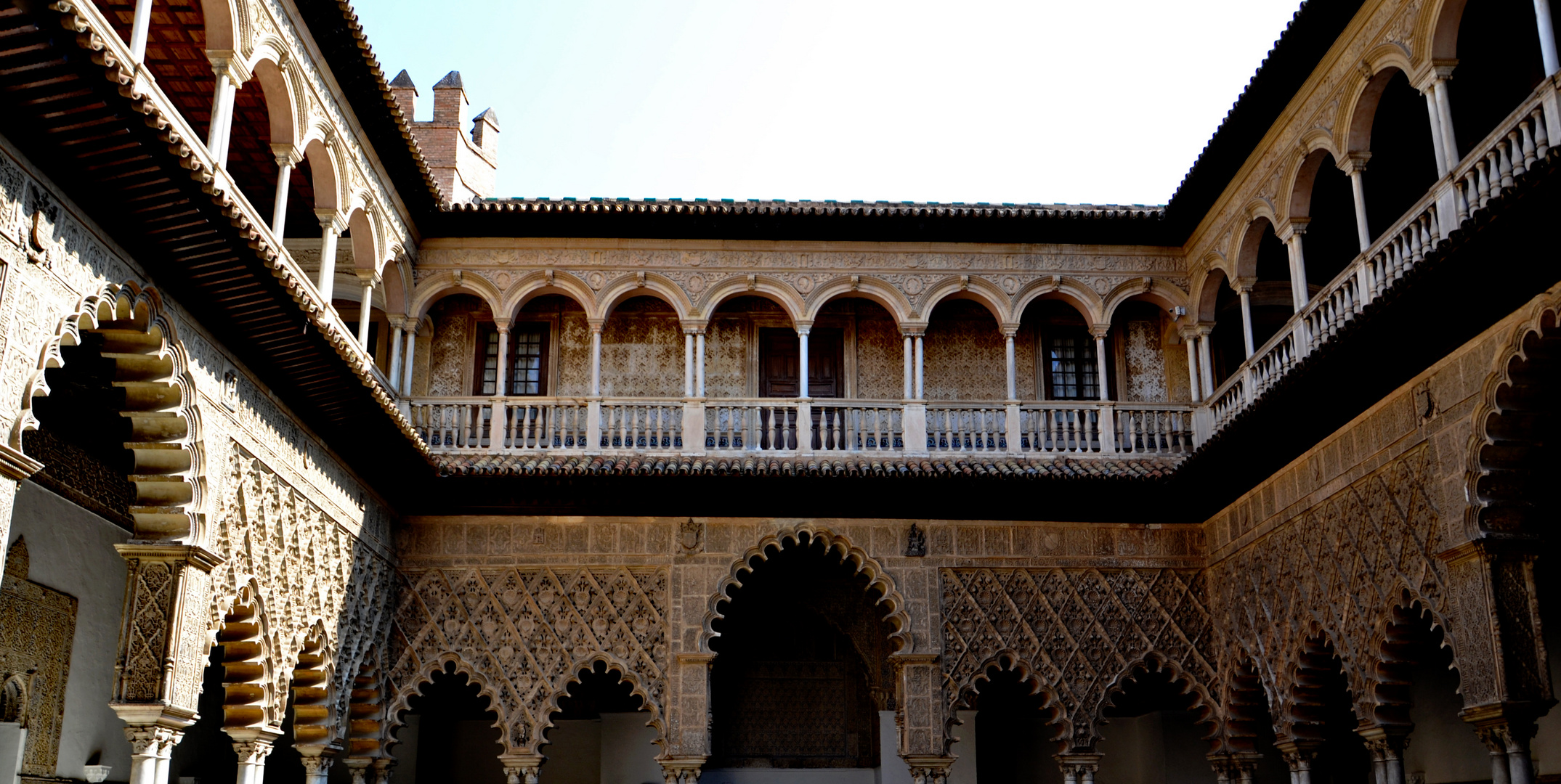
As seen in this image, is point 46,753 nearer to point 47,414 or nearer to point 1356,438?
point 47,414

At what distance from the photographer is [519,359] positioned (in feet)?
42.9

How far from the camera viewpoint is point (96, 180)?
245 inches

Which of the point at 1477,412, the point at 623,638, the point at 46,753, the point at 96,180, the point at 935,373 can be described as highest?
the point at 935,373

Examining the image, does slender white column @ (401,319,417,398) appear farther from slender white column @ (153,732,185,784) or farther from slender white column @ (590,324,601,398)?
slender white column @ (153,732,185,784)

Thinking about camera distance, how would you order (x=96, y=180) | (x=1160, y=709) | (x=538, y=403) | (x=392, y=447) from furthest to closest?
1. (x=1160, y=709)
2. (x=538, y=403)
3. (x=392, y=447)
4. (x=96, y=180)

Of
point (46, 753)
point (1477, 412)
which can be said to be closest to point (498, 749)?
→ point (46, 753)

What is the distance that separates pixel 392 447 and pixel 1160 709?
8.01m

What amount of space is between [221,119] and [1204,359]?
837cm

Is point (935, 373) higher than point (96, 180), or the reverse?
point (935, 373)

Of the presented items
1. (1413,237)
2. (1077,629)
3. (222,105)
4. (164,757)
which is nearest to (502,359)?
(222,105)

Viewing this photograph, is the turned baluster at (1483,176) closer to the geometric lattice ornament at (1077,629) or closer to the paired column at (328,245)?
the geometric lattice ornament at (1077,629)

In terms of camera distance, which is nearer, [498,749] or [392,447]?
[392,447]

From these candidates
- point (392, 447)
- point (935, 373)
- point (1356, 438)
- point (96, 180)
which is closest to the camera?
point (96, 180)

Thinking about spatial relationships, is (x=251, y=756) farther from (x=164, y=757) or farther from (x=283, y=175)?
(x=283, y=175)
